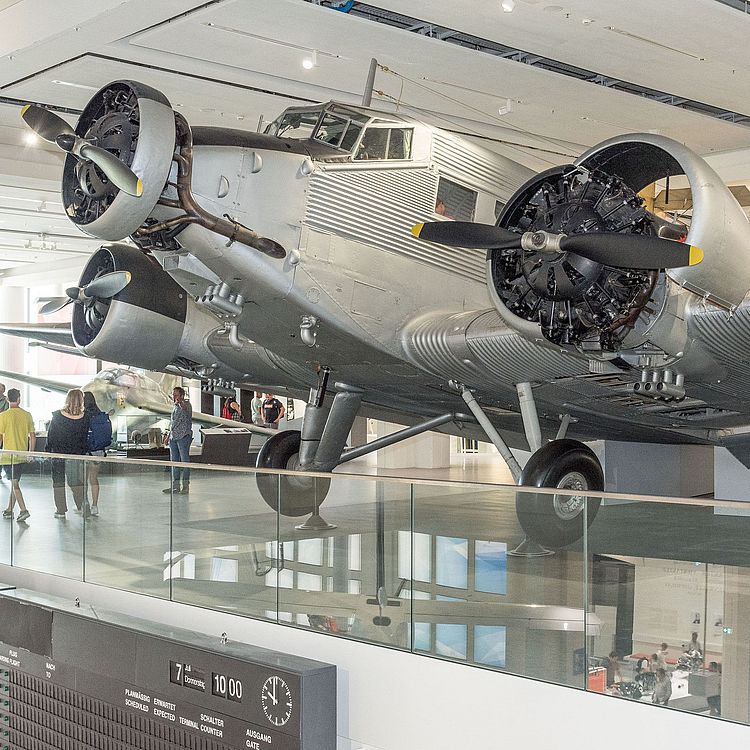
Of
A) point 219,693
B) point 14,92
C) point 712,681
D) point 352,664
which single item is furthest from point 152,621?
point 14,92

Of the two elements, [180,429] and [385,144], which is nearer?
[385,144]

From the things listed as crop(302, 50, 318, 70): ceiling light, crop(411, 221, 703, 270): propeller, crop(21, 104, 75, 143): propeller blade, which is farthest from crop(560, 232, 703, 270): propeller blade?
crop(302, 50, 318, 70): ceiling light

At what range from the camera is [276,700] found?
5.14 meters

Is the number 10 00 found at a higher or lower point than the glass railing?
lower

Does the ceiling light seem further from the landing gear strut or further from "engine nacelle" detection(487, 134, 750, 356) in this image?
"engine nacelle" detection(487, 134, 750, 356)

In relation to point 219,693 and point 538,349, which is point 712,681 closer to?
point 219,693

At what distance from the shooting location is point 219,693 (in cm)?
544

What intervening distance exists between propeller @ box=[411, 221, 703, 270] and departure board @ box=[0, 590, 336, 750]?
2720 millimetres

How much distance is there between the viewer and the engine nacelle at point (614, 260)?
5727 millimetres

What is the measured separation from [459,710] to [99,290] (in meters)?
5.48

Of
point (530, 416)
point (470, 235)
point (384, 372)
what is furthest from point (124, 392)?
point (470, 235)

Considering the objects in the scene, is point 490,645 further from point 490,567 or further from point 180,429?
point 180,429

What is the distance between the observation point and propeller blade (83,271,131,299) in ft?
28.7

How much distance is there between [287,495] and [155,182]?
2.38 m
